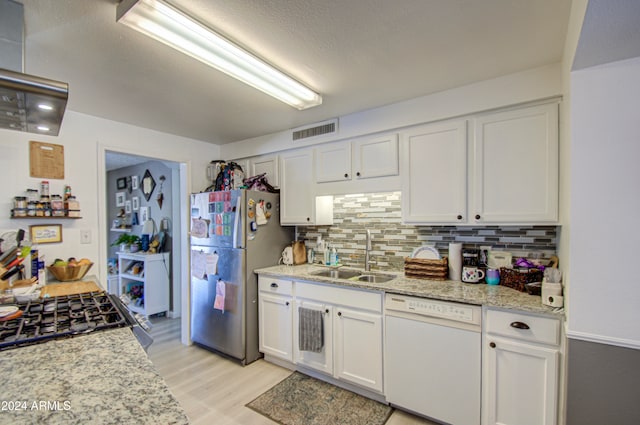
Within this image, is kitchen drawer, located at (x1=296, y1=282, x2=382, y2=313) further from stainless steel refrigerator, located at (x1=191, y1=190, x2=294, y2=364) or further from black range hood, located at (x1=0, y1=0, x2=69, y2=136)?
black range hood, located at (x1=0, y1=0, x2=69, y2=136)

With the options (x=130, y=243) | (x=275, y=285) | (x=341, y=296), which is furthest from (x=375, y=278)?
(x=130, y=243)

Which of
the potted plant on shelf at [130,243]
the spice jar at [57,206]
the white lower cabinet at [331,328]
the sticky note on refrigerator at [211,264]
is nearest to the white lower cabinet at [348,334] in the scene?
the white lower cabinet at [331,328]

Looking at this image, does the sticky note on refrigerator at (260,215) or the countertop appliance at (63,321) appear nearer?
the countertop appliance at (63,321)

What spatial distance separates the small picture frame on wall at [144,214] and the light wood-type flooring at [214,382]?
202 centimetres

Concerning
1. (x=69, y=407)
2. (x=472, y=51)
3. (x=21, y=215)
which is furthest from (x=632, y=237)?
(x=21, y=215)

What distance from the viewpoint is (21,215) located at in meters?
2.15

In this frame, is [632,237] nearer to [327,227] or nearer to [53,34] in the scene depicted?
[327,227]

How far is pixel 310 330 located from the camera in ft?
8.09

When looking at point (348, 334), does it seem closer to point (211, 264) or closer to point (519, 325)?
point (519, 325)

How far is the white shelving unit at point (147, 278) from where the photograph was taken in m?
3.99

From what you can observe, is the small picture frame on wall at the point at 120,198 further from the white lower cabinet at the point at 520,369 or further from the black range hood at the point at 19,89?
the white lower cabinet at the point at 520,369

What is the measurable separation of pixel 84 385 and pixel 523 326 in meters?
1.94

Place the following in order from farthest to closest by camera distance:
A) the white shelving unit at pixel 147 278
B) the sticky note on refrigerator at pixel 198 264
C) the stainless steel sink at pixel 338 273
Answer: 1. the white shelving unit at pixel 147 278
2. the sticky note on refrigerator at pixel 198 264
3. the stainless steel sink at pixel 338 273

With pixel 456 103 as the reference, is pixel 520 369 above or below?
below
